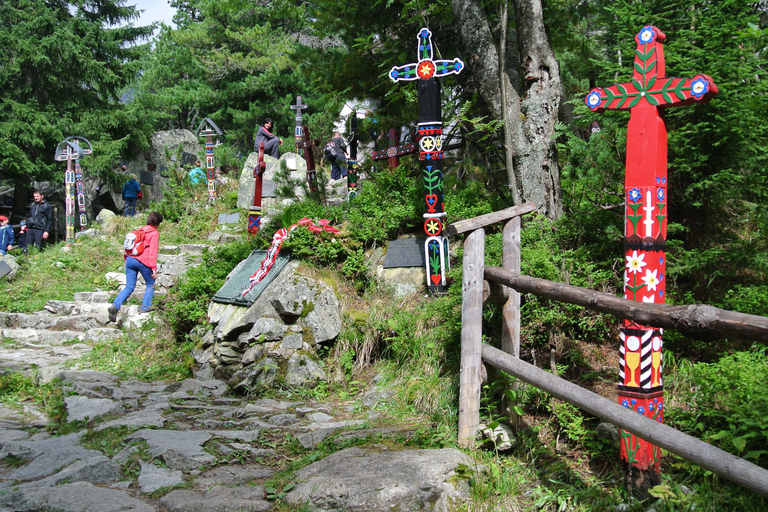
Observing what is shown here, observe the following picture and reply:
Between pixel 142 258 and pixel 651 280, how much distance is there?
27.9ft

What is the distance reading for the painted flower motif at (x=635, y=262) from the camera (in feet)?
12.0

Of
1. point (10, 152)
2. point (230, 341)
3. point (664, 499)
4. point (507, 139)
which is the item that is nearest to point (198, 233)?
point (10, 152)

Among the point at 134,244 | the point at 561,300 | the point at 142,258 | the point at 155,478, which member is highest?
the point at 134,244

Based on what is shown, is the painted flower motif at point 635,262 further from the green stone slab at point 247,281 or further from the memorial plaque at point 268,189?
the memorial plaque at point 268,189

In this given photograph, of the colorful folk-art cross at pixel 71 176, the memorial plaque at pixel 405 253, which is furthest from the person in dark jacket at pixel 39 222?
the memorial plaque at pixel 405 253

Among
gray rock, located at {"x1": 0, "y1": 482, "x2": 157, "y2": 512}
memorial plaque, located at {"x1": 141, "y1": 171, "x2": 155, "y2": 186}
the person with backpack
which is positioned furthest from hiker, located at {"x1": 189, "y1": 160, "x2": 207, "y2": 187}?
gray rock, located at {"x1": 0, "y1": 482, "x2": 157, "y2": 512}

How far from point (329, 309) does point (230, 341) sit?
1278 millimetres

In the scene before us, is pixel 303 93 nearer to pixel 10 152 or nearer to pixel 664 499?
pixel 10 152

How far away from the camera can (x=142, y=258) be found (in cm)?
1001

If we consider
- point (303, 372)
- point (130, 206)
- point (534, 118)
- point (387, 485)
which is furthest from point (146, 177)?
point (387, 485)

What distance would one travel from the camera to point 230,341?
7.17 meters

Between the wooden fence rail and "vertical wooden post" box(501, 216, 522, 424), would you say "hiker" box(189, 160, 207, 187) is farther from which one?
the wooden fence rail

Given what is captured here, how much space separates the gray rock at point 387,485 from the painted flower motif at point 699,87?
263cm

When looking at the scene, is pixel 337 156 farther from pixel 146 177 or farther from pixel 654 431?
pixel 654 431
